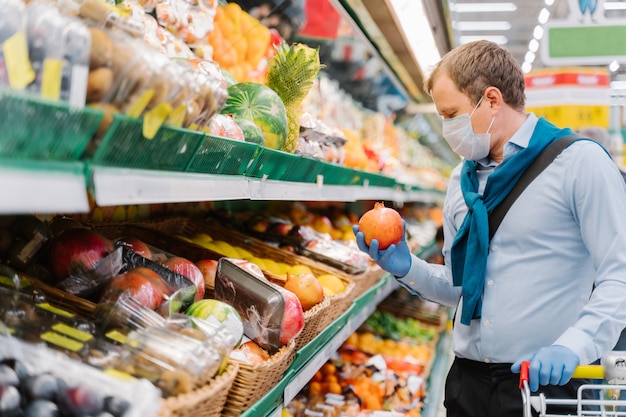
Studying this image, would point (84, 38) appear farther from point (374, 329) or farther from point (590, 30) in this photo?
point (590, 30)

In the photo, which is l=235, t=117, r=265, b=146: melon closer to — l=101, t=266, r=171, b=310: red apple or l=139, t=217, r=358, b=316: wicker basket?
l=101, t=266, r=171, b=310: red apple

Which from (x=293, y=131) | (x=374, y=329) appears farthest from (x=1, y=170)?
(x=374, y=329)

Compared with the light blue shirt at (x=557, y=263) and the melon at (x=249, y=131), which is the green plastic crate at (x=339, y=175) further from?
the light blue shirt at (x=557, y=263)

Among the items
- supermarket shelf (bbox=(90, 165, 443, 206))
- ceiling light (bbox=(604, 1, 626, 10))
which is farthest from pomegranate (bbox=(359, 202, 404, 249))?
ceiling light (bbox=(604, 1, 626, 10))

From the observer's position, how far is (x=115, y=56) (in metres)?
0.94

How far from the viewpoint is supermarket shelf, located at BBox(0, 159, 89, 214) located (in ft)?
2.41

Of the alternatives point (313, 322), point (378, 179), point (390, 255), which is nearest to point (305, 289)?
point (313, 322)

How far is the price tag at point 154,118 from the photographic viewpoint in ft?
3.16

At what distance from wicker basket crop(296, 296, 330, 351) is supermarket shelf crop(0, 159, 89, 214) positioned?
1.06m

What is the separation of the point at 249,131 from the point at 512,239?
875 millimetres

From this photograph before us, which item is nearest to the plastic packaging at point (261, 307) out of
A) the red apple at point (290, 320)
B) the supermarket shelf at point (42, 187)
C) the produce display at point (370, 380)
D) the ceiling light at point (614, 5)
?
the red apple at point (290, 320)

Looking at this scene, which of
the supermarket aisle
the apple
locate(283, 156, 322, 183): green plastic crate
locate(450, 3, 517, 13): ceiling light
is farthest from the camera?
locate(450, 3, 517, 13): ceiling light

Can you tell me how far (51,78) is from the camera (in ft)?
2.72

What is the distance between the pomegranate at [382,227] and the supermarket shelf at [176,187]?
0.21 metres
